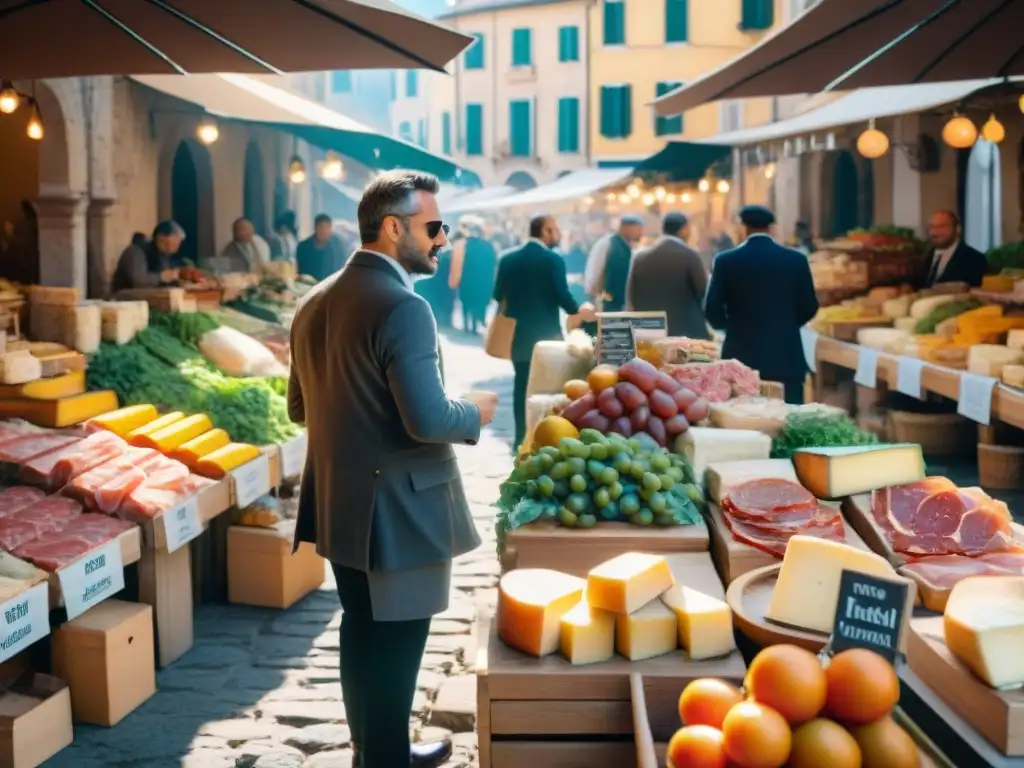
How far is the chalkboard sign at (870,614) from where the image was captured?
8.27 ft

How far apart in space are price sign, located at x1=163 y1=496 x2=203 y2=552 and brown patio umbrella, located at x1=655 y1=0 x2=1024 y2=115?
3.82 metres

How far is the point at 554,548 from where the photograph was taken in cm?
364

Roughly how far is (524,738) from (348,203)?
124ft

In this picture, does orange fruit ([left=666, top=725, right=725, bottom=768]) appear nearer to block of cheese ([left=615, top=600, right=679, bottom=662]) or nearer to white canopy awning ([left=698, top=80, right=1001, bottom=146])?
block of cheese ([left=615, top=600, right=679, bottom=662])

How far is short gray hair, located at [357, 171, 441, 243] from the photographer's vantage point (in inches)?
139

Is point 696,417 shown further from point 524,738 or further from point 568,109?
point 568,109

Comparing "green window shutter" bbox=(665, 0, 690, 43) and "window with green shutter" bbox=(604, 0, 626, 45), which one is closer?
"green window shutter" bbox=(665, 0, 690, 43)

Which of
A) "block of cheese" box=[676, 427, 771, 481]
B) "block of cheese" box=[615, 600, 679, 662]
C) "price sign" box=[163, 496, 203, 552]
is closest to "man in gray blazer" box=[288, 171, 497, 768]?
"block of cheese" box=[615, 600, 679, 662]

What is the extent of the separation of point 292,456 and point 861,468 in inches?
153

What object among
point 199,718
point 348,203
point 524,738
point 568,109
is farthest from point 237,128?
point 568,109

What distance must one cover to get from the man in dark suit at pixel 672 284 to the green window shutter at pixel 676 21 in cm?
3072

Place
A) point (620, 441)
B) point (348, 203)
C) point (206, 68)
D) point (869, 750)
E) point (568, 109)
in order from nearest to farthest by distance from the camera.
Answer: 1. point (869, 750)
2. point (620, 441)
3. point (206, 68)
4. point (348, 203)
5. point (568, 109)

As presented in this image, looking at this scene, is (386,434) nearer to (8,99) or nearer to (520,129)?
(8,99)

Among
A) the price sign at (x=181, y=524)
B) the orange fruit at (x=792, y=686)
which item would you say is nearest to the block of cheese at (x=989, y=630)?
the orange fruit at (x=792, y=686)
